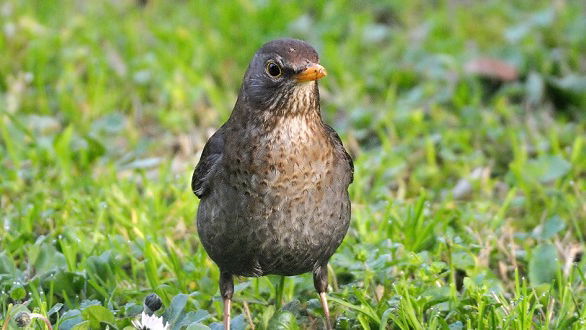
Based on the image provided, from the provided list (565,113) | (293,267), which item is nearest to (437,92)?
(565,113)

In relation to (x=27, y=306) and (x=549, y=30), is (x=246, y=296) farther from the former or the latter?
(x=549, y=30)

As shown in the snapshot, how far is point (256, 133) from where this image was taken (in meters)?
3.95

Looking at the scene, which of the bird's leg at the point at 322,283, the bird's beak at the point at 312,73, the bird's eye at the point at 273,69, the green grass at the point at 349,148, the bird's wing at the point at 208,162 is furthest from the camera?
the green grass at the point at 349,148

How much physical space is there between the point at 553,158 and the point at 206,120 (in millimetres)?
2273

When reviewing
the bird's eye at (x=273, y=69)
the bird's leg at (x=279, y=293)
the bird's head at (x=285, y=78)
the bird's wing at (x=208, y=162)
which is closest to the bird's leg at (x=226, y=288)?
the bird's leg at (x=279, y=293)

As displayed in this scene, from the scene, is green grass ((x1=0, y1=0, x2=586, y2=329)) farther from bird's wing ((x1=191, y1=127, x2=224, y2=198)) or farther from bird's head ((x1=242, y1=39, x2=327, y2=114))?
bird's head ((x1=242, y1=39, x2=327, y2=114))

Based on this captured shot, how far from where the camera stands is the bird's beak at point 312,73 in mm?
3809

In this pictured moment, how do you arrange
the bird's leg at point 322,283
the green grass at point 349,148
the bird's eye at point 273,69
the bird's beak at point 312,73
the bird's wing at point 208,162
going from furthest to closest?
1. the green grass at point 349,148
2. the bird's leg at point 322,283
3. the bird's wing at point 208,162
4. the bird's eye at point 273,69
5. the bird's beak at point 312,73

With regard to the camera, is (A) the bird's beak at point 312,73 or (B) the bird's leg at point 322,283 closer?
(A) the bird's beak at point 312,73

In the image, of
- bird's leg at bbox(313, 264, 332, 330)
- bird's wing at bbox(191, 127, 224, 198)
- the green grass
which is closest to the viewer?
bird's wing at bbox(191, 127, 224, 198)

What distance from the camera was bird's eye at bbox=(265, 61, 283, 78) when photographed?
3.93 meters

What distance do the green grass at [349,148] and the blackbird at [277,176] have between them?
12.0 inches

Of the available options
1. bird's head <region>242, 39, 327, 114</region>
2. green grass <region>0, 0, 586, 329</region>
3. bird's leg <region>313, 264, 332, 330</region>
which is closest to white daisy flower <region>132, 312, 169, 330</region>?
green grass <region>0, 0, 586, 329</region>

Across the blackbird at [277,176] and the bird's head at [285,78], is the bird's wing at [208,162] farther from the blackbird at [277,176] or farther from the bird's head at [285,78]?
the bird's head at [285,78]
